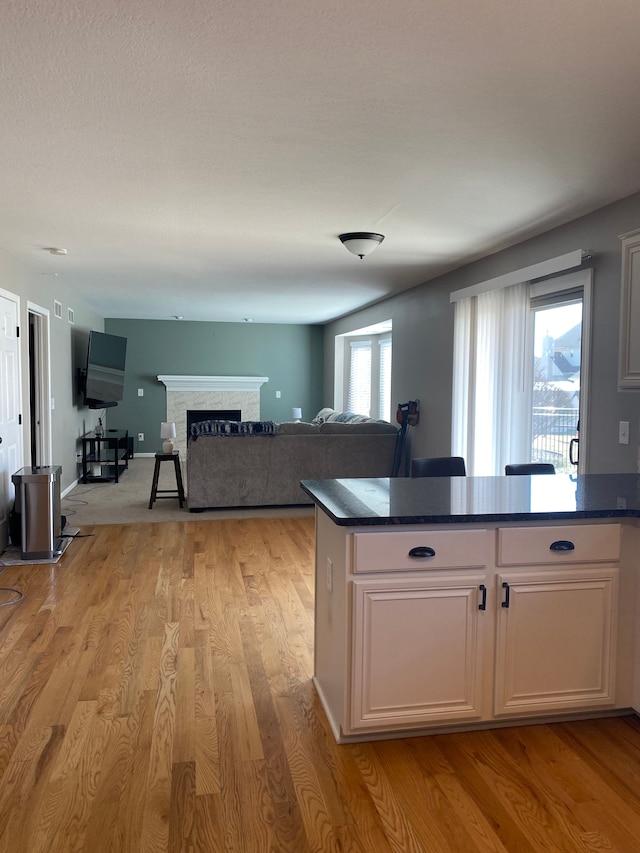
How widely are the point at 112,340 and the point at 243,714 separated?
22.6 feet

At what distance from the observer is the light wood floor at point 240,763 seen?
1.86 meters

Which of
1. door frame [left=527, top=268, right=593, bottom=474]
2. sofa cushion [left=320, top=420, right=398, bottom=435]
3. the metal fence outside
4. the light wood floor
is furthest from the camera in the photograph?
sofa cushion [left=320, top=420, right=398, bottom=435]

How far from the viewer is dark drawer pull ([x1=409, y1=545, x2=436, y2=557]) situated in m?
2.28

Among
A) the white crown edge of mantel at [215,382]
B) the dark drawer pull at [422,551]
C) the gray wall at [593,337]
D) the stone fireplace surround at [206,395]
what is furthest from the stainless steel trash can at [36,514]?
the white crown edge of mantel at [215,382]

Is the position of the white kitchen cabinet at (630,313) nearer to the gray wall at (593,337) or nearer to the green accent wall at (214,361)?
the gray wall at (593,337)

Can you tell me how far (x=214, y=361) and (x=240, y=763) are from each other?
9.36m

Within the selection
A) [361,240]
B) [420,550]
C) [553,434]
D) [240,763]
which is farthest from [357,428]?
[240,763]

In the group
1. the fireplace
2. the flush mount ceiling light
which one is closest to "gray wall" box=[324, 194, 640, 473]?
the flush mount ceiling light

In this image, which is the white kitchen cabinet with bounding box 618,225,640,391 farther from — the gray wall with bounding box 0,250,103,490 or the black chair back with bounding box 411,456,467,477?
the gray wall with bounding box 0,250,103,490

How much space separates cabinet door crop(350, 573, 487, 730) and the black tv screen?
6508 mm

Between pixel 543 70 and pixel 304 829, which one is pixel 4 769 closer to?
pixel 304 829

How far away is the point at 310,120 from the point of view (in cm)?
257

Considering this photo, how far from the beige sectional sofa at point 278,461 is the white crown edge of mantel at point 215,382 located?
15.1 feet

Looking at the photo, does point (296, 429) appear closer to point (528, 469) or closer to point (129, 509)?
point (129, 509)
